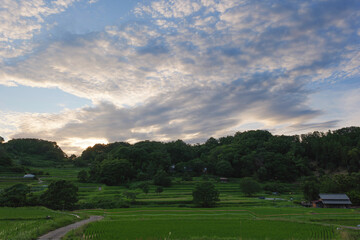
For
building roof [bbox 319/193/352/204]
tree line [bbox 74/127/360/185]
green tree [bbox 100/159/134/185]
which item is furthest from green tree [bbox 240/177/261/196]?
green tree [bbox 100/159/134/185]

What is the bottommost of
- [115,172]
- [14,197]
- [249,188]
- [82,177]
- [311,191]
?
[311,191]

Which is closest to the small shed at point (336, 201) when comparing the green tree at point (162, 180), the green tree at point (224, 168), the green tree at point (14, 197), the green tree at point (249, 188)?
the green tree at point (249, 188)

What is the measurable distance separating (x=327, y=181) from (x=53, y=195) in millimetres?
60411

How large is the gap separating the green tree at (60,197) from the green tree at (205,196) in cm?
2280

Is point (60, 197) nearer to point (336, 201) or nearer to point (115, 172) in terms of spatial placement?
point (115, 172)

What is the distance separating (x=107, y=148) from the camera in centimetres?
13200

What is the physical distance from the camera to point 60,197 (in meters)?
41.4

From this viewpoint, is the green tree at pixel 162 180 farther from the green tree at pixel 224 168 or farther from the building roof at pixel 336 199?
the building roof at pixel 336 199

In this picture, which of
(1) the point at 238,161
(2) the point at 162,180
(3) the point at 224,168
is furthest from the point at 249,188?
(1) the point at 238,161

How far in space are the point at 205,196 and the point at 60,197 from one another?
26884mm

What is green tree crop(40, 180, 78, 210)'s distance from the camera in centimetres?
4128

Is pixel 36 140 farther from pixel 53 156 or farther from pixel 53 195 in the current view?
pixel 53 195

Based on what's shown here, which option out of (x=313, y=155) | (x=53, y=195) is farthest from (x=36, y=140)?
(x=313, y=155)

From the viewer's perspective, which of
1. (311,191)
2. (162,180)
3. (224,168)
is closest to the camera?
(311,191)
